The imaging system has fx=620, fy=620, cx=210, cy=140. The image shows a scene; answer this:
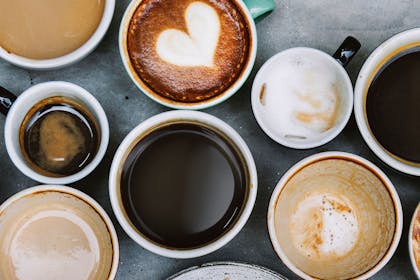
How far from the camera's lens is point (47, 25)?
3.90 feet

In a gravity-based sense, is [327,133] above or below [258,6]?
below

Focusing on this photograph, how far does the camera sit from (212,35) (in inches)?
47.5

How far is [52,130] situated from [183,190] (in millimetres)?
285

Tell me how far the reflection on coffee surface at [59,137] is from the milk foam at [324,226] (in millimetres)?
430

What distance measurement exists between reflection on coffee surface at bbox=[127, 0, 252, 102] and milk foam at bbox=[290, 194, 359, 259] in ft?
0.99

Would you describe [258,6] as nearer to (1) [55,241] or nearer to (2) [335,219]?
(2) [335,219]

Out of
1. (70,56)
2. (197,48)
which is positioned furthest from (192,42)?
(70,56)

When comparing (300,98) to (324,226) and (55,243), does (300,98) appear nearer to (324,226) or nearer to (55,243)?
(324,226)

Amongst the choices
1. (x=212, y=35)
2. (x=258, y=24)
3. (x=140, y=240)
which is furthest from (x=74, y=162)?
(x=258, y=24)

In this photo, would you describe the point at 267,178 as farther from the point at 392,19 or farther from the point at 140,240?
the point at 392,19

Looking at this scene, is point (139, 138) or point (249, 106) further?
point (249, 106)

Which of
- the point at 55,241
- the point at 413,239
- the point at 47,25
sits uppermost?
the point at 47,25

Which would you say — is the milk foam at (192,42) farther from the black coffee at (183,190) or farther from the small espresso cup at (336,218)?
the small espresso cup at (336,218)

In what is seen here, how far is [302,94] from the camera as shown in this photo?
49.1 inches
